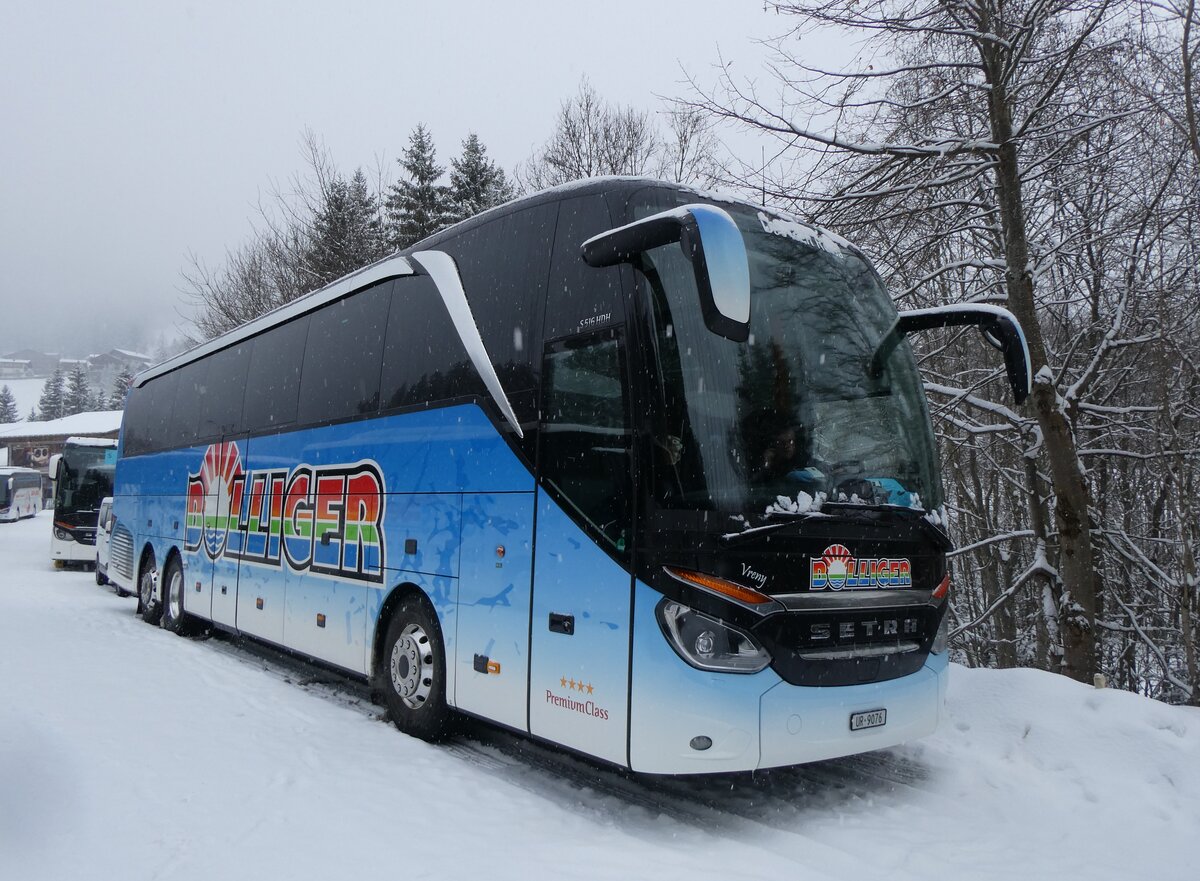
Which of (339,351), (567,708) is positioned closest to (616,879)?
(567,708)

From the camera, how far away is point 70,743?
17.9 ft

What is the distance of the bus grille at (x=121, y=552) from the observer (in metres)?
14.0

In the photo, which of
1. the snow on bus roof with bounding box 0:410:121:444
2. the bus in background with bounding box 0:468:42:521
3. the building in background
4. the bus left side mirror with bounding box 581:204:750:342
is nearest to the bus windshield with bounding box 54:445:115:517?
the bus left side mirror with bounding box 581:204:750:342

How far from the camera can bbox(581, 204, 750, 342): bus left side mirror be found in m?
3.67

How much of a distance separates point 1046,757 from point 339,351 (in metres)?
6.66

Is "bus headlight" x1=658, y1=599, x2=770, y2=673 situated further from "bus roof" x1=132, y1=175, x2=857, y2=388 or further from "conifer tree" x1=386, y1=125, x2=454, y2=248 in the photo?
"conifer tree" x1=386, y1=125, x2=454, y2=248

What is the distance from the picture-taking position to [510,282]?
5828 mm

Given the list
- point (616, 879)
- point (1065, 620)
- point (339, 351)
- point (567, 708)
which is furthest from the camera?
point (1065, 620)

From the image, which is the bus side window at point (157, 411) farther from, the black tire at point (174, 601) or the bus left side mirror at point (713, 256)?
the bus left side mirror at point (713, 256)

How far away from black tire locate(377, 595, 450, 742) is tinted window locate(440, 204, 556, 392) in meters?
2.03

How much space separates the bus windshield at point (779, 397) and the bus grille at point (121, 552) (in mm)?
12650

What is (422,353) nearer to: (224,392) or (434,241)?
(434,241)

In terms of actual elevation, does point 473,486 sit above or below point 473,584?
above

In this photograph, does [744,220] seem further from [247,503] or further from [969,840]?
[247,503]
